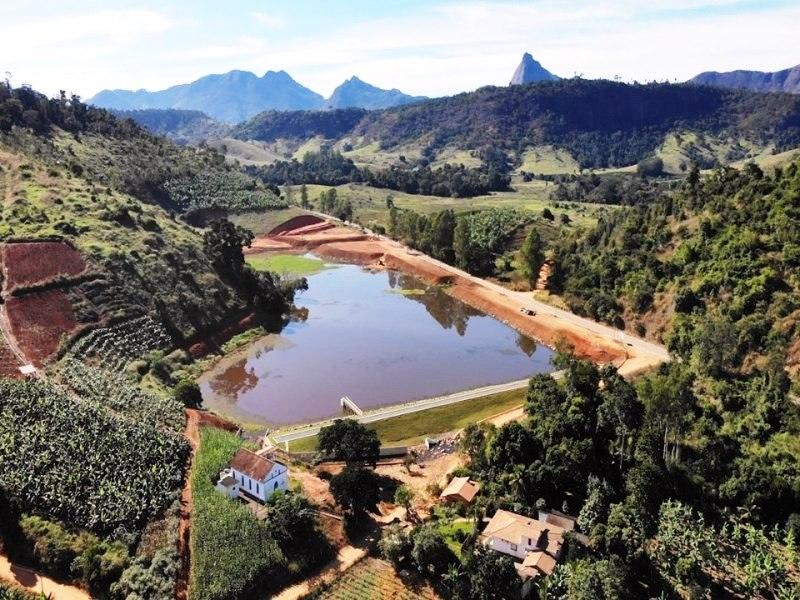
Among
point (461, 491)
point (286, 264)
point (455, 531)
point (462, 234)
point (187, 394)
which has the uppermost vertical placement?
point (462, 234)

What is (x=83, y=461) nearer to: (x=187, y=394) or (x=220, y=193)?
(x=187, y=394)

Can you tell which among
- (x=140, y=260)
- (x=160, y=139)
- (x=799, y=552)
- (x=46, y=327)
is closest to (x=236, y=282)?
(x=140, y=260)

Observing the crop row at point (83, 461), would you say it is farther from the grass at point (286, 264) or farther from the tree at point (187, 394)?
the grass at point (286, 264)

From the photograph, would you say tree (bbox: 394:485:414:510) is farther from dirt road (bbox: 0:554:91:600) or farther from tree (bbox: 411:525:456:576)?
dirt road (bbox: 0:554:91:600)

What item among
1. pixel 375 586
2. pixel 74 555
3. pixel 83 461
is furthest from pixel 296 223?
pixel 375 586

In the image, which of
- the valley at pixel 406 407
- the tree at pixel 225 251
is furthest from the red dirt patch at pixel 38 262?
the tree at pixel 225 251

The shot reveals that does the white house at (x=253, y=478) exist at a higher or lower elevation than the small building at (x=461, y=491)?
higher

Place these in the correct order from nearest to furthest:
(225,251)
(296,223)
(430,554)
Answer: (430,554), (225,251), (296,223)
